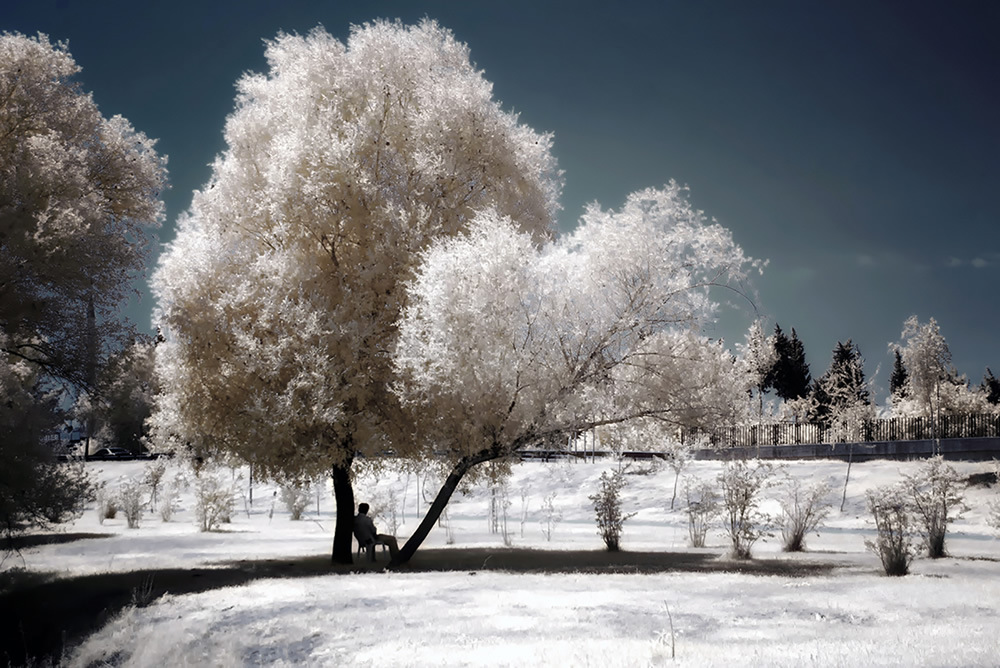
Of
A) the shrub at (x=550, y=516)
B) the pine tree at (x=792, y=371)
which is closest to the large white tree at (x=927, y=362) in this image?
the shrub at (x=550, y=516)

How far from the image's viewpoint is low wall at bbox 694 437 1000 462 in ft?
112

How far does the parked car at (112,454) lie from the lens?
65238mm

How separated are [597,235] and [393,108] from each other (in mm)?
5533

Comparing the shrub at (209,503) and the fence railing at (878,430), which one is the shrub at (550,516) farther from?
the shrub at (209,503)

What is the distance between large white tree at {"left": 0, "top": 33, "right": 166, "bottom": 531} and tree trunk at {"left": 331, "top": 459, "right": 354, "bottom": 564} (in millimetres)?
5248

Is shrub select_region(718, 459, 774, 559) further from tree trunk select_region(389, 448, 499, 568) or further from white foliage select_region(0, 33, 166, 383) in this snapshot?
white foliage select_region(0, 33, 166, 383)

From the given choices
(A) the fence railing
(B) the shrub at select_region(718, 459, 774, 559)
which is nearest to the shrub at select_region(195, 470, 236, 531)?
(B) the shrub at select_region(718, 459, 774, 559)

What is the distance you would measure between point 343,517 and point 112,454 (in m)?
58.4

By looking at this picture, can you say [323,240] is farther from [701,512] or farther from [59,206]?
[701,512]

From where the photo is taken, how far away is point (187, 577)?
1387cm

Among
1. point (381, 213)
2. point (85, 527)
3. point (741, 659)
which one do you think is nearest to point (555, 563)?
point (381, 213)

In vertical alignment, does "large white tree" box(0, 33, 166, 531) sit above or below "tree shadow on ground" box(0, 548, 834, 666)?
above

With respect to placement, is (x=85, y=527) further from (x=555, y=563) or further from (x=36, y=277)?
(x=555, y=563)

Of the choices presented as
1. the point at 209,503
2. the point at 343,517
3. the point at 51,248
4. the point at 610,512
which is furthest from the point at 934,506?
the point at 209,503
